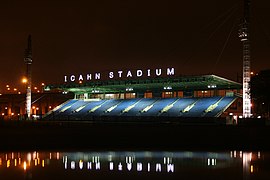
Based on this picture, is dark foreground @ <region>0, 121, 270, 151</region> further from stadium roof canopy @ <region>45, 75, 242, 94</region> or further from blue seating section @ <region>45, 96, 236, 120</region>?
stadium roof canopy @ <region>45, 75, 242, 94</region>

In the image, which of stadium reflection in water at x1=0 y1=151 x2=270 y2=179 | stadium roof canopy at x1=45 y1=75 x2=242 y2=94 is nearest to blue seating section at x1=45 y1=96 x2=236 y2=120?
stadium roof canopy at x1=45 y1=75 x2=242 y2=94

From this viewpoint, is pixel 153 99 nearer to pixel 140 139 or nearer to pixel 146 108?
pixel 146 108

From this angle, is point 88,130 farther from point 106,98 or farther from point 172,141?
point 106,98

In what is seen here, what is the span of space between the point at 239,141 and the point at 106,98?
227ft

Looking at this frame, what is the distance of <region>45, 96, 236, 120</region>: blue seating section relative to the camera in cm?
7694

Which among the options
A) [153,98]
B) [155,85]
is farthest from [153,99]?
[155,85]

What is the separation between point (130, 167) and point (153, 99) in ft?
236

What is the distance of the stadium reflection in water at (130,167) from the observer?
18312 millimetres

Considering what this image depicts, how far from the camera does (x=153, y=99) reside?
92.9 metres

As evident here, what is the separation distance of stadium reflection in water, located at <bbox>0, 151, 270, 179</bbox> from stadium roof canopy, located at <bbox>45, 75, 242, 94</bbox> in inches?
2102

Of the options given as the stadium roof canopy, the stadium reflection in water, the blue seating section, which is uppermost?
the stadium roof canopy

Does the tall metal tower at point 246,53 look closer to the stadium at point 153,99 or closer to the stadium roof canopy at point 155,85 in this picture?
the stadium at point 153,99

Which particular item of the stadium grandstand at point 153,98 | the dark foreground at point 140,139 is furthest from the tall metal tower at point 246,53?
the dark foreground at point 140,139

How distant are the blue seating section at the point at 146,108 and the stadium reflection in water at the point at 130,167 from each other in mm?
48648
